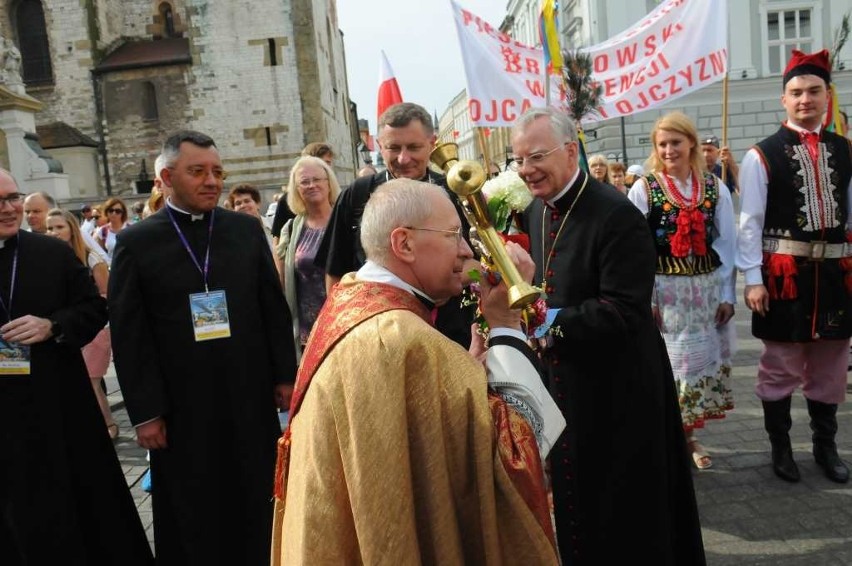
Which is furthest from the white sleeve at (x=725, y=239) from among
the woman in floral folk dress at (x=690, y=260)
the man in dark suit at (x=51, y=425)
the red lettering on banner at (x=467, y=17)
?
the man in dark suit at (x=51, y=425)

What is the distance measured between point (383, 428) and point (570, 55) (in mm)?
7120

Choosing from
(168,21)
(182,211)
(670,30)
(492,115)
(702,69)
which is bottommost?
(182,211)

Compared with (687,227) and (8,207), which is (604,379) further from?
(8,207)

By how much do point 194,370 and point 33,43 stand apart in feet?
116

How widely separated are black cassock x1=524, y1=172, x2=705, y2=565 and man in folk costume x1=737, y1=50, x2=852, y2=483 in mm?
1685

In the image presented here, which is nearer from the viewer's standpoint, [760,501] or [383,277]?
[383,277]

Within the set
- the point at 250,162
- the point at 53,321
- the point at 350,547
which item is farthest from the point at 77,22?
the point at 350,547

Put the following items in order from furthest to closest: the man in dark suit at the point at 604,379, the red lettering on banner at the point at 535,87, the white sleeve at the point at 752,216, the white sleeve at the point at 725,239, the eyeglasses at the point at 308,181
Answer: the red lettering on banner at the point at 535,87, the eyeglasses at the point at 308,181, the white sleeve at the point at 725,239, the white sleeve at the point at 752,216, the man in dark suit at the point at 604,379

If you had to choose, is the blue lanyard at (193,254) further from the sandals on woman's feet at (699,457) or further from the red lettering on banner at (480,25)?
the red lettering on banner at (480,25)

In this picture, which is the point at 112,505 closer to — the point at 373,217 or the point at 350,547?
the point at 350,547

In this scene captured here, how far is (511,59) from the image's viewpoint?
703 centimetres

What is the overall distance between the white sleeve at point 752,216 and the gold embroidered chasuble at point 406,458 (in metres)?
3.00

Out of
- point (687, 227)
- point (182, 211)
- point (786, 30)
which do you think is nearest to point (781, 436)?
point (687, 227)

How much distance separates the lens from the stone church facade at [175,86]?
31.5 meters
